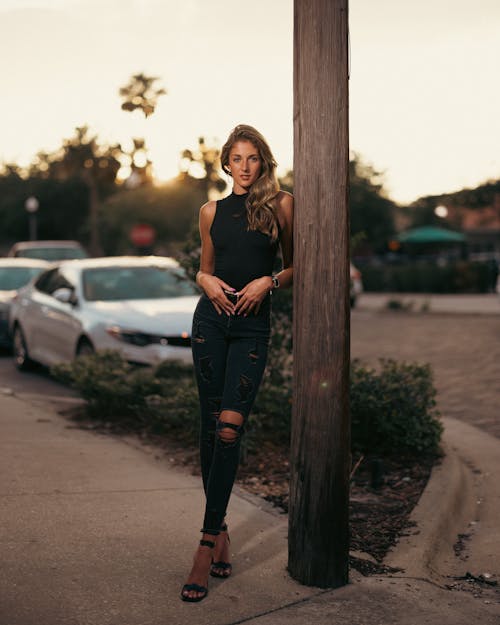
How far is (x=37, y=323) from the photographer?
11.1 metres

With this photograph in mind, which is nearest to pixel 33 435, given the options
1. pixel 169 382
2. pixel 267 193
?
pixel 169 382

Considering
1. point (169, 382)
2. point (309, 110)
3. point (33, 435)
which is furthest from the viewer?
point (169, 382)

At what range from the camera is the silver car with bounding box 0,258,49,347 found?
Answer: 44.5 ft

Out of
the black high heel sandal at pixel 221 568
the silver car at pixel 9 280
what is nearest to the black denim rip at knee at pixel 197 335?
the black high heel sandal at pixel 221 568

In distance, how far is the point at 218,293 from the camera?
400cm

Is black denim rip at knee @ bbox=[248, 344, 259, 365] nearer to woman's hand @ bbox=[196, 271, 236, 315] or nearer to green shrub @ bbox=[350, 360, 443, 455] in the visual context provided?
woman's hand @ bbox=[196, 271, 236, 315]

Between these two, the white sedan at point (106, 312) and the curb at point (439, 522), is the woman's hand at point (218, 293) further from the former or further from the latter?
the white sedan at point (106, 312)

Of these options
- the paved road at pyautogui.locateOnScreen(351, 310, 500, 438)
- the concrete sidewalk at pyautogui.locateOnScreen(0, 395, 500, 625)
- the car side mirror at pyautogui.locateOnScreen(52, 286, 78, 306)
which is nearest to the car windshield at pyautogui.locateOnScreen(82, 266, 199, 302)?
the car side mirror at pyautogui.locateOnScreen(52, 286, 78, 306)

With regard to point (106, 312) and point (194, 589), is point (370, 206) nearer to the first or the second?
point (106, 312)

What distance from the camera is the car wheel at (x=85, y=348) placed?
9.66 metres

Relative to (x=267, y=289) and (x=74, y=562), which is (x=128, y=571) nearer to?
(x=74, y=562)

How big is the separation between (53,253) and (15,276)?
27.2 feet

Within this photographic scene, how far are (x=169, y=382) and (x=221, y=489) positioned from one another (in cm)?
364

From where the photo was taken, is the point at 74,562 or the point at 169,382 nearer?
the point at 74,562
